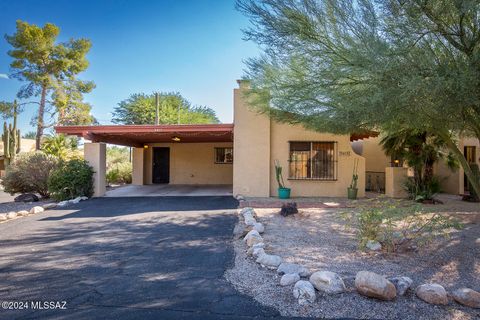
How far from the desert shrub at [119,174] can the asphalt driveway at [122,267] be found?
10583 mm

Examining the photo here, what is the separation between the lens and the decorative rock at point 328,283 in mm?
3306

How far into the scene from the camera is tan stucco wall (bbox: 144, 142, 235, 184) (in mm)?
17266

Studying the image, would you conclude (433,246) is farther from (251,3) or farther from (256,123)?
(256,123)

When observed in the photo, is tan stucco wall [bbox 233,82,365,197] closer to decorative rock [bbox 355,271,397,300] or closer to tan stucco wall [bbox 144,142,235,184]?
tan stucco wall [bbox 144,142,235,184]

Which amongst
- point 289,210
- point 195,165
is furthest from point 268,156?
point 195,165

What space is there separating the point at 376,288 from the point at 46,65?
2403 cm

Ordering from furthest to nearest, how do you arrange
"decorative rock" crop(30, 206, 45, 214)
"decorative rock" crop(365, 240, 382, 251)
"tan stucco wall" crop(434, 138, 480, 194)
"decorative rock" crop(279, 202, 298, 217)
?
"tan stucco wall" crop(434, 138, 480, 194) → "decorative rock" crop(30, 206, 45, 214) → "decorative rock" crop(279, 202, 298, 217) → "decorative rock" crop(365, 240, 382, 251)

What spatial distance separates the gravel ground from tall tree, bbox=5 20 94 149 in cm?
2034

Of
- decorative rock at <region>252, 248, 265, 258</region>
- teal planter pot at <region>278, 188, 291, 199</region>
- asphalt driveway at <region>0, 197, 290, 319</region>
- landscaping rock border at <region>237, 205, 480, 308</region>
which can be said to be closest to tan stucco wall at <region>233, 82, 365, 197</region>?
teal planter pot at <region>278, 188, 291, 199</region>

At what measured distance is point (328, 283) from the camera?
3.34m

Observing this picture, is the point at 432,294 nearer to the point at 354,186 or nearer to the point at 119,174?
the point at 354,186

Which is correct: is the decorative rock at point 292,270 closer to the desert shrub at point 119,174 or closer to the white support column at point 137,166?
the white support column at point 137,166

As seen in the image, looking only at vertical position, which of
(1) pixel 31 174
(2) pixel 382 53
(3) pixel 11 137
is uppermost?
(3) pixel 11 137

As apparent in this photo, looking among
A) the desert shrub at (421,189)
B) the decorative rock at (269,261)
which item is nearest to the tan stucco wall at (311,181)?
the desert shrub at (421,189)
